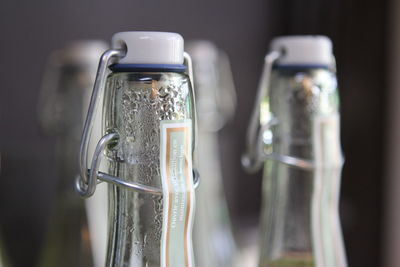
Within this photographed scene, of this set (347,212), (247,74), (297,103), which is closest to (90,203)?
(297,103)

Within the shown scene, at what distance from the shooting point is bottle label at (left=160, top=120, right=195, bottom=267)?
284mm

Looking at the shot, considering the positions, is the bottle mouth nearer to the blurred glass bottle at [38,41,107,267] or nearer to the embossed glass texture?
the embossed glass texture

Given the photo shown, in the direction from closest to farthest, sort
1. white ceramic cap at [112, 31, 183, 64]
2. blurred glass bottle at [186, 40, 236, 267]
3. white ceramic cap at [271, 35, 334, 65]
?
1. white ceramic cap at [112, 31, 183, 64]
2. white ceramic cap at [271, 35, 334, 65]
3. blurred glass bottle at [186, 40, 236, 267]

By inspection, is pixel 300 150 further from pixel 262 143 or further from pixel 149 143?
pixel 149 143

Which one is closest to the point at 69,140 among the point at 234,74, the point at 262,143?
the point at 262,143

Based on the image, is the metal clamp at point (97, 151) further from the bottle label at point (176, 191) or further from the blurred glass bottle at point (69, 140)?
the blurred glass bottle at point (69, 140)

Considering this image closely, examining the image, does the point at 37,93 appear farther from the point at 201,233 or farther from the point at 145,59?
the point at 145,59

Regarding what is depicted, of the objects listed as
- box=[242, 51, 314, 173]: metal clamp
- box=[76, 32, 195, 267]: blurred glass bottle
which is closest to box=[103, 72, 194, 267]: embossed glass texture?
box=[76, 32, 195, 267]: blurred glass bottle

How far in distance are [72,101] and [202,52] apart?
0.16 meters

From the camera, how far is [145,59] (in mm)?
278

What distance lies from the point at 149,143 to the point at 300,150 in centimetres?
15

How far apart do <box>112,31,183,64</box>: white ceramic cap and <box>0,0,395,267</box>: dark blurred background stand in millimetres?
317

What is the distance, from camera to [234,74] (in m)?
0.75

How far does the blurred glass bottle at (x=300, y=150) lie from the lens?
1.26 feet
